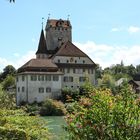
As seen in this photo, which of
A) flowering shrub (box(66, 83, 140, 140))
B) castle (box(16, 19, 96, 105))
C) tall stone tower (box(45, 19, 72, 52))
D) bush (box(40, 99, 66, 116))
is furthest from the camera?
tall stone tower (box(45, 19, 72, 52))

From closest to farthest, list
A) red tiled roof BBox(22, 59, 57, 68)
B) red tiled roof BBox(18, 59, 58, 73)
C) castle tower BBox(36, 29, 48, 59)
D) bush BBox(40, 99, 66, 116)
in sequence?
bush BBox(40, 99, 66, 116) → red tiled roof BBox(18, 59, 58, 73) → red tiled roof BBox(22, 59, 57, 68) → castle tower BBox(36, 29, 48, 59)

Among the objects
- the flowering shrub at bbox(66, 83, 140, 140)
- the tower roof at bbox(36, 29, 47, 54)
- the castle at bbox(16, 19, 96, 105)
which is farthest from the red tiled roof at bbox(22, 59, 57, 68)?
the flowering shrub at bbox(66, 83, 140, 140)

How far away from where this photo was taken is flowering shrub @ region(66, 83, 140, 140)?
9.37 metres

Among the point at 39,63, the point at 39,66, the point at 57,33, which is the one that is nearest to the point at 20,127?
the point at 39,66

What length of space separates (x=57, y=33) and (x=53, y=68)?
22123 millimetres

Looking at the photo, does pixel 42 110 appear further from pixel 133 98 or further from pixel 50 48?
pixel 133 98

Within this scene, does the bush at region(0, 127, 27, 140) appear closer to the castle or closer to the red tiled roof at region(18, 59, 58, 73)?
the castle

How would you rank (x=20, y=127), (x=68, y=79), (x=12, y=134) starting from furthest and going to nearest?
(x=68, y=79) → (x=20, y=127) → (x=12, y=134)

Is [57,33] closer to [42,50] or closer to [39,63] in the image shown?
[42,50]

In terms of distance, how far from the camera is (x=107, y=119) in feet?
30.9

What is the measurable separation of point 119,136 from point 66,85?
81130 millimetres

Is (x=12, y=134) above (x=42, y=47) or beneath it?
beneath

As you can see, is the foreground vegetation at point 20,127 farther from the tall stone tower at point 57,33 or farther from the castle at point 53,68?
the tall stone tower at point 57,33

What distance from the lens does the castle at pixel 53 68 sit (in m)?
82.9
